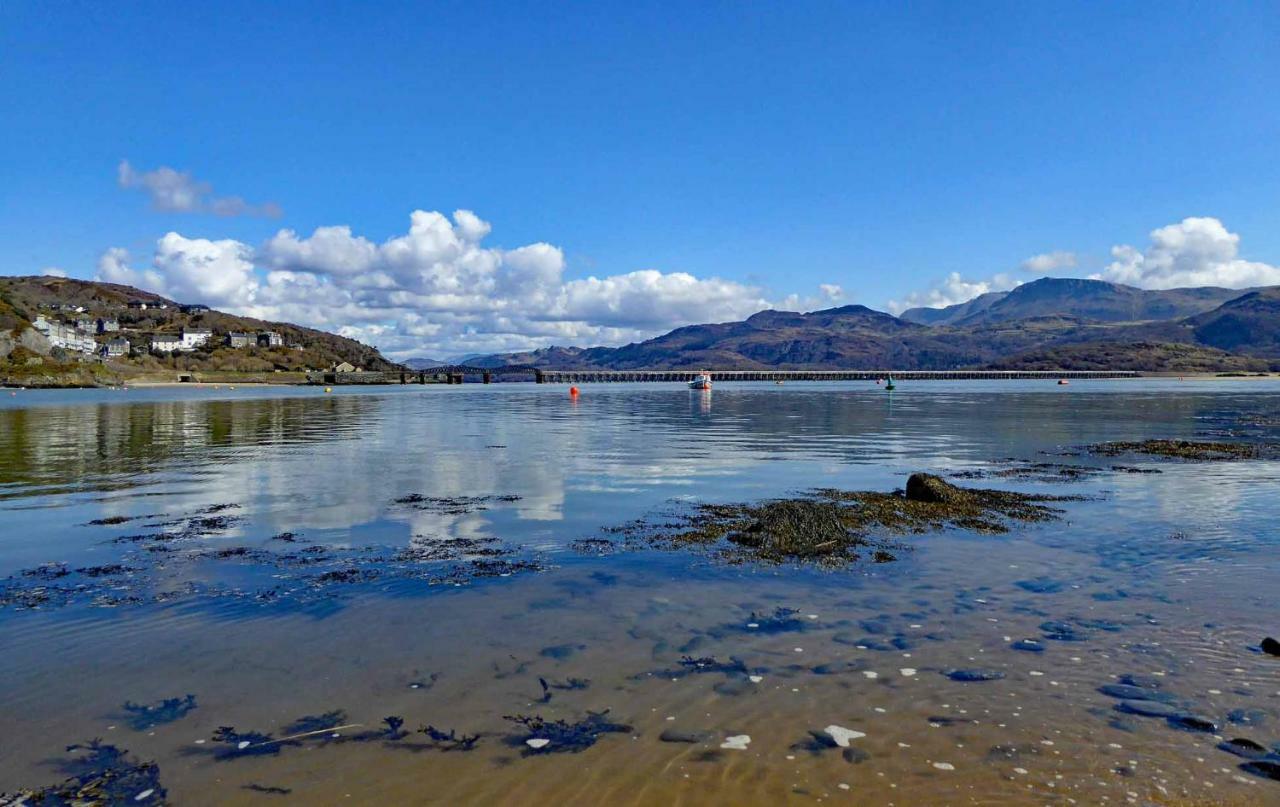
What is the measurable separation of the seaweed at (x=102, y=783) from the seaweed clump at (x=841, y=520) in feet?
39.5

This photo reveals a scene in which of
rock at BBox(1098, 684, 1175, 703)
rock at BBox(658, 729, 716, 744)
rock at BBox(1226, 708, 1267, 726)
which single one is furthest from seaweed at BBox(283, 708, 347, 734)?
rock at BBox(1226, 708, 1267, 726)

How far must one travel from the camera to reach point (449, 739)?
8.71m

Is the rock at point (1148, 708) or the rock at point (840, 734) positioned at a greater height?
the rock at point (1148, 708)

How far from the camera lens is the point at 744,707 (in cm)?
947

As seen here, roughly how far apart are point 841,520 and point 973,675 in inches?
417

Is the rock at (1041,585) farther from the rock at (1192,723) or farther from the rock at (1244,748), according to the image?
the rock at (1244,748)

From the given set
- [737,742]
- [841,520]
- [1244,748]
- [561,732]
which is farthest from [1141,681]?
[841,520]

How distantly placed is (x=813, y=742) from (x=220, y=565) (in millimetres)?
13715

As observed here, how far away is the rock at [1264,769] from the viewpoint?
7.76 meters

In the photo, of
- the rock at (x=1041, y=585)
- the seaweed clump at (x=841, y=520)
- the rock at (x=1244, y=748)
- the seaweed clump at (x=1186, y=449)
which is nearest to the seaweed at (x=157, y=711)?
the seaweed clump at (x=841, y=520)

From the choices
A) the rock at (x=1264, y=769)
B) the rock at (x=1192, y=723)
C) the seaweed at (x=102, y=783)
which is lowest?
the seaweed at (x=102, y=783)

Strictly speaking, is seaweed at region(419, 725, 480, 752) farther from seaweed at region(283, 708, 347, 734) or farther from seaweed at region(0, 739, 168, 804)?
seaweed at region(0, 739, 168, 804)

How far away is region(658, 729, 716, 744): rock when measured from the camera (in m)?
8.66

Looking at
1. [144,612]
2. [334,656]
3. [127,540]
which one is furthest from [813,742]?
[127,540]
